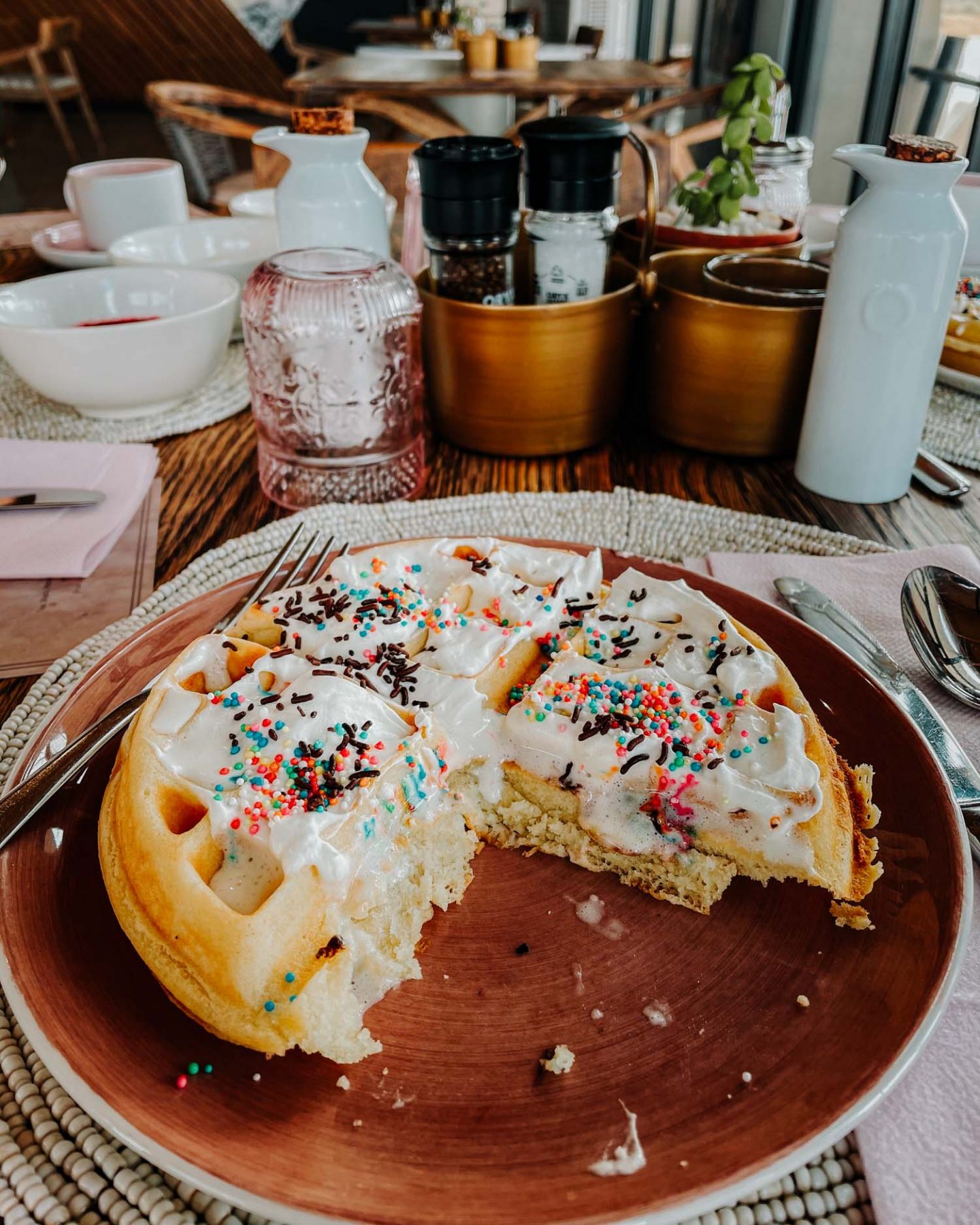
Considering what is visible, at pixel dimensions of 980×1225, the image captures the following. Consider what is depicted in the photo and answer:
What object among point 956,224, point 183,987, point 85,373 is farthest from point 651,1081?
point 85,373

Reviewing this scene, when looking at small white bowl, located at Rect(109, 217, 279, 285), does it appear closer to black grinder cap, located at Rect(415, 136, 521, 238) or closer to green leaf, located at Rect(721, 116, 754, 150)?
black grinder cap, located at Rect(415, 136, 521, 238)

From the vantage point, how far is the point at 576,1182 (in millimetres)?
613

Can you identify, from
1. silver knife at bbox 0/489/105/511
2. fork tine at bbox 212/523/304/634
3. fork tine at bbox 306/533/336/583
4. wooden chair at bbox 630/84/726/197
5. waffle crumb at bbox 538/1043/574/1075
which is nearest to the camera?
waffle crumb at bbox 538/1043/574/1075

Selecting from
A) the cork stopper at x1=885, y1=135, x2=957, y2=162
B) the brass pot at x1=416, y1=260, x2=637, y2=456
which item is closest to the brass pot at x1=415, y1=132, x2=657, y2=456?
the brass pot at x1=416, y1=260, x2=637, y2=456

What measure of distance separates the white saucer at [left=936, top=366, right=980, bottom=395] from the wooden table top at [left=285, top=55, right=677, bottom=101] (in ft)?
14.6

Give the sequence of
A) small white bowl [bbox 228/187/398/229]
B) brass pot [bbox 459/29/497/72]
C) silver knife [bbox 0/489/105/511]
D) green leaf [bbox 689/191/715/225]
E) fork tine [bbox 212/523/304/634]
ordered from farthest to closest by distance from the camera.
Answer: brass pot [bbox 459/29/497/72]
small white bowl [bbox 228/187/398/229]
green leaf [bbox 689/191/715/225]
silver knife [bbox 0/489/105/511]
fork tine [bbox 212/523/304/634]

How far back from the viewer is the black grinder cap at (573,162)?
4.47 feet

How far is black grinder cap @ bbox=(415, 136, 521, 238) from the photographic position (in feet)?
4.47

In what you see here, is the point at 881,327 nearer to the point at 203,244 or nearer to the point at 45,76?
the point at 203,244

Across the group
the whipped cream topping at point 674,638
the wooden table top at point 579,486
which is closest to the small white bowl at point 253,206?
the wooden table top at point 579,486

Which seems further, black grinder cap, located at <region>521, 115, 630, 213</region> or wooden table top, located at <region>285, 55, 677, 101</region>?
wooden table top, located at <region>285, 55, 677, 101</region>

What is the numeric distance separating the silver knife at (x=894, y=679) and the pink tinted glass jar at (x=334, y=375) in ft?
2.17

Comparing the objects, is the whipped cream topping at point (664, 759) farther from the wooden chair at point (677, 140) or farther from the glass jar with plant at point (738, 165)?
the wooden chair at point (677, 140)

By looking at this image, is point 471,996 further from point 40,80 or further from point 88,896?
point 40,80
